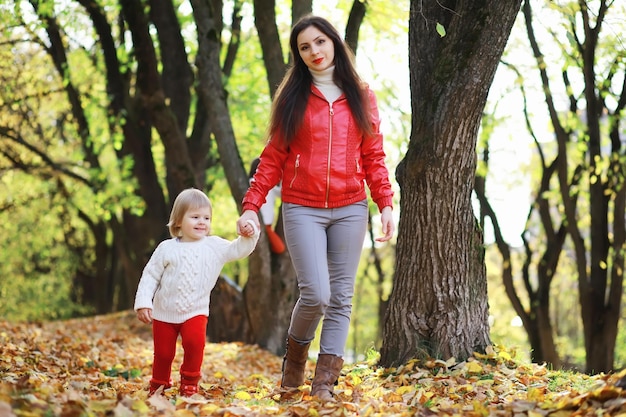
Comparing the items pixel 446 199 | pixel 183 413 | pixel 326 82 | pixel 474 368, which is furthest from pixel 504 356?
pixel 183 413

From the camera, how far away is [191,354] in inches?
192

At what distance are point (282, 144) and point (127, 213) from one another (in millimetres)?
10322

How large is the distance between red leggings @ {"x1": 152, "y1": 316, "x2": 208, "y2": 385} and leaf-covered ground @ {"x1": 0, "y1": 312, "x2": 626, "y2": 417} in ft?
0.51

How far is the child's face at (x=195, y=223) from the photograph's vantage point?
16.4 ft

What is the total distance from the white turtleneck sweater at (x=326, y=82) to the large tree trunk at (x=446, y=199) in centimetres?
112

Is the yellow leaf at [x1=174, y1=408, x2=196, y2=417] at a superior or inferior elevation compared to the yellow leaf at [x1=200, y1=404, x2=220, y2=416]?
superior

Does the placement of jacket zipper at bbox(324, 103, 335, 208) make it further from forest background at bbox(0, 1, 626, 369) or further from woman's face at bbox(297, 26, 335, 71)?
forest background at bbox(0, 1, 626, 369)

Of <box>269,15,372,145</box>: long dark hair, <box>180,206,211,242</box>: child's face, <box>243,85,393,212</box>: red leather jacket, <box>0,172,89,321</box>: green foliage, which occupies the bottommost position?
<box>0,172,89,321</box>: green foliage

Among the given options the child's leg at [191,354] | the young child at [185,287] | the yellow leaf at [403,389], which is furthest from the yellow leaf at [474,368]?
the child's leg at [191,354]

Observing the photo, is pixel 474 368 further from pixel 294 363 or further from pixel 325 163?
pixel 325 163

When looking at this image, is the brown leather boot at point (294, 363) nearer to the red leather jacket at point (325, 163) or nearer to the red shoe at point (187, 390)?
the red shoe at point (187, 390)

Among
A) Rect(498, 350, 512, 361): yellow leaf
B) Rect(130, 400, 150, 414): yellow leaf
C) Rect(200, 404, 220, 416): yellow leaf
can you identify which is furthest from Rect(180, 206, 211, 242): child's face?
Rect(498, 350, 512, 361): yellow leaf

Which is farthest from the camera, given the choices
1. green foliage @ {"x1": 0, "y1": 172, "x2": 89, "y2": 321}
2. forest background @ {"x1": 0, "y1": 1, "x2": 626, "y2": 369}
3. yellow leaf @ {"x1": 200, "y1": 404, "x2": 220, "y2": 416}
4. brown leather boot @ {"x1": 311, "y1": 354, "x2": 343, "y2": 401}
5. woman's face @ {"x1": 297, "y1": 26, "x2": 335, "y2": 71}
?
green foliage @ {"x1": 0, "y1": 172, "x2": 89, "y2": 321}

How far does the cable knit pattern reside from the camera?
493 cm
